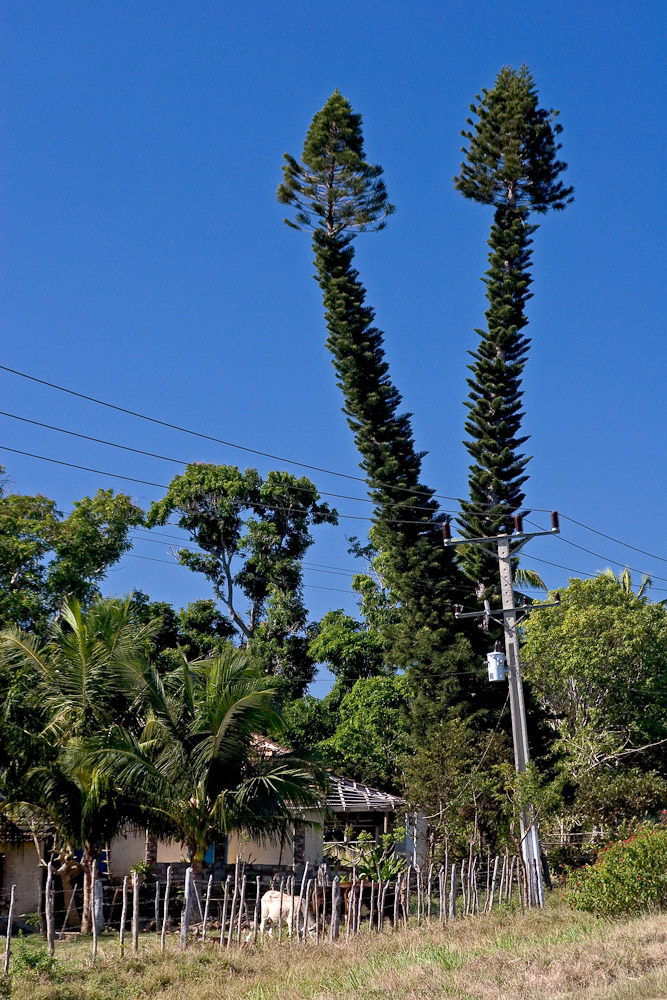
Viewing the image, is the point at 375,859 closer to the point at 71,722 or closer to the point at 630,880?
the point at 71,722

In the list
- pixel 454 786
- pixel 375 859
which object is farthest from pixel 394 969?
pixel 454 786

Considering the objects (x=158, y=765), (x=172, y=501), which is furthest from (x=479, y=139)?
(x=158, y=765)

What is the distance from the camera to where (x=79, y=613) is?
717 inches

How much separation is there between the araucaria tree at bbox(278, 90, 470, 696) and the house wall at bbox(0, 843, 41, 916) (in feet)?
34.0

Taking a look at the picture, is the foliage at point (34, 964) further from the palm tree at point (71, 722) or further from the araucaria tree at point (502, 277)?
the araucaria tree at point (502, 277)

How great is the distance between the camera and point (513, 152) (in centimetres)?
2948

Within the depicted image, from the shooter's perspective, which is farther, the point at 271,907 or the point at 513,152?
the point at 513,152

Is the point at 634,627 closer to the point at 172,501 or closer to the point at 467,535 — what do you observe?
the point at 467,535

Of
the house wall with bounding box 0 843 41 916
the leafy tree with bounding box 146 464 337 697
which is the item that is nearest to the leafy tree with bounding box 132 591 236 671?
the leafy tree with bounding box 146 464 337 697

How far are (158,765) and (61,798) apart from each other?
6.17ft

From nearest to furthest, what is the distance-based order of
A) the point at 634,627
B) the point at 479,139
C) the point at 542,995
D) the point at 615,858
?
the point at 542,995 < the point at 615,858 < the point at 634,627 < the point at 479,139

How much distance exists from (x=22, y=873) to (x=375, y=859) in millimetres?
6691

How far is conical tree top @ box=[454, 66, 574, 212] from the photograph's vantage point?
29.6m

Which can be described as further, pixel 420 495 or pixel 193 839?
pixel 420 495
